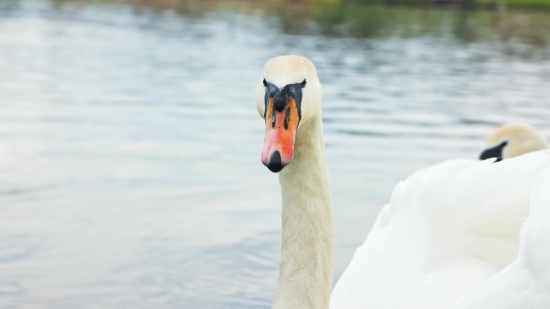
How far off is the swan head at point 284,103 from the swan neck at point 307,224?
0.24 metres

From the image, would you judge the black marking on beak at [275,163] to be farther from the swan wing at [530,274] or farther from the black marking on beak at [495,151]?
the black marking on beak at [495,151]

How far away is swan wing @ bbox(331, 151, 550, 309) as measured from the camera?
404cm

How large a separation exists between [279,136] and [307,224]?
63cm

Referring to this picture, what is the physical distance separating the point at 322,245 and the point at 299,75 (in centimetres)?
78

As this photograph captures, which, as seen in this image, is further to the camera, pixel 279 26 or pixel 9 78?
pixel 279 26

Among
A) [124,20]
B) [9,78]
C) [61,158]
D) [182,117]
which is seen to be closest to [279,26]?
[124,20]

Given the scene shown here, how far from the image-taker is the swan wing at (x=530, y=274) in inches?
115

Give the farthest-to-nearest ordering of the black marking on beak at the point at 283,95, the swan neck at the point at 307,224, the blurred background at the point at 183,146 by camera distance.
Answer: the blurred background at the point at 183,146, the swan neck at the point at 307,224, the black marking on beak at the point at 283,95

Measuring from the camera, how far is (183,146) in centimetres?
893

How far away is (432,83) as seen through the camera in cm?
1557

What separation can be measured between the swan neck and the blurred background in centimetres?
144

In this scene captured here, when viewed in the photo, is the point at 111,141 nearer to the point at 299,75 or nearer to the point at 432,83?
the point at 299,75

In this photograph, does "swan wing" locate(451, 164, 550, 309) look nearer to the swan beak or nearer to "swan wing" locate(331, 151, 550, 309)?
"swan wing" locate(331, 151, 550, 309)

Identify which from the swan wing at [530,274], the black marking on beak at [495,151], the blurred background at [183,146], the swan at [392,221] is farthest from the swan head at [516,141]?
the swan wing at [530,274]
